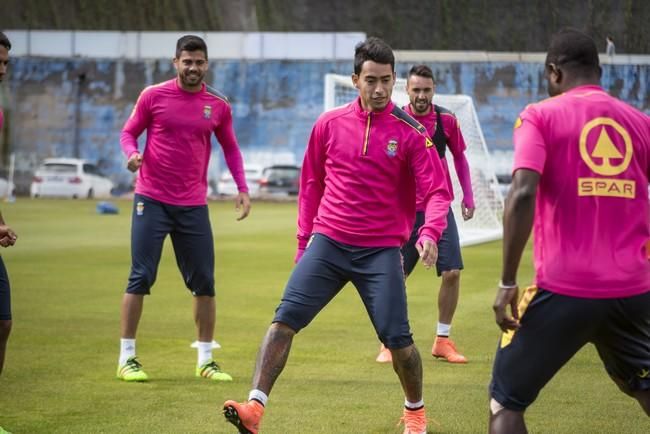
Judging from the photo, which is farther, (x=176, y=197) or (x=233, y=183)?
(x=233, y=183)

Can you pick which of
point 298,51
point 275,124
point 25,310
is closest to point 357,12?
point 298,51

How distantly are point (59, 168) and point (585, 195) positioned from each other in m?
45.2

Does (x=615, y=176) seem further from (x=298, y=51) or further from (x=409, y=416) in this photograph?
(x=298, y=51)

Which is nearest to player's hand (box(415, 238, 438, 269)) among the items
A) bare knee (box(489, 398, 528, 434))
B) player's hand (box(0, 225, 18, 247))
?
bare knee (box(489, 398, 528, 434))

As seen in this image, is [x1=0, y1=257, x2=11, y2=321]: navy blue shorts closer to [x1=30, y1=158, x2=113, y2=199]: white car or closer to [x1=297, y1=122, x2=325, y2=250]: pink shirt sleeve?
[x1=297, y1=122, x2=325, y2=250]: pink shirt sleeve

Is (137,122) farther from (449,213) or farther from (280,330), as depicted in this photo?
(280,330)

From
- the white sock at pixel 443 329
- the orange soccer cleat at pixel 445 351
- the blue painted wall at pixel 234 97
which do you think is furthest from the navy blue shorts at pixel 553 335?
the blue painted wall at pixel 234 97

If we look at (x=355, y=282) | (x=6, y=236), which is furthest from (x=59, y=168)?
(x=355, y=282)

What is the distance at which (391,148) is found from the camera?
22.2ft

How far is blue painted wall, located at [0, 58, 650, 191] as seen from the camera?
5141 cm

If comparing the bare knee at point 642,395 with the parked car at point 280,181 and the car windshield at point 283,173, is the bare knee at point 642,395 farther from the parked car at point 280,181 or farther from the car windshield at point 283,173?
the car windshield at point 283,173

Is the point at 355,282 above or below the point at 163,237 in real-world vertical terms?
below

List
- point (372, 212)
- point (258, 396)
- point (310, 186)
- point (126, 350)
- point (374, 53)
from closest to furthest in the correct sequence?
point (258, 396)
point (374, 53)
point (372, 212)
point (310, 186)
point (126, 350)

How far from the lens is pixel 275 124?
52.7 metres
